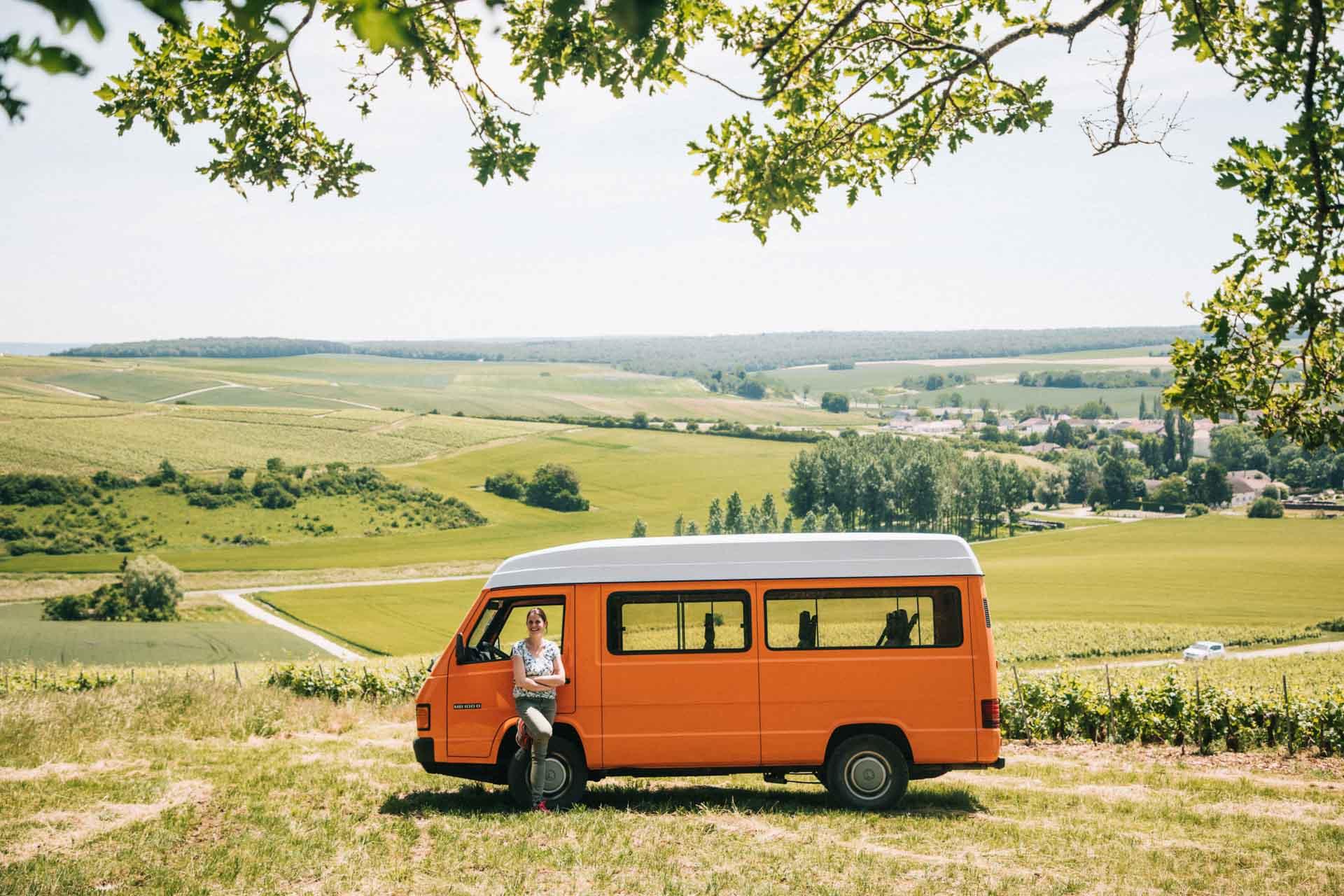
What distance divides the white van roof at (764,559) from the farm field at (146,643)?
211 feet

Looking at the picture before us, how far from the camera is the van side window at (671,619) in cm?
1147

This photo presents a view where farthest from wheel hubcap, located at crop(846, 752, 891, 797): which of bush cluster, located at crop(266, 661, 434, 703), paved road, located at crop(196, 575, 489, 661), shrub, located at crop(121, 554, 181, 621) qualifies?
shrub, located at crop(121, 554, 181, 621)

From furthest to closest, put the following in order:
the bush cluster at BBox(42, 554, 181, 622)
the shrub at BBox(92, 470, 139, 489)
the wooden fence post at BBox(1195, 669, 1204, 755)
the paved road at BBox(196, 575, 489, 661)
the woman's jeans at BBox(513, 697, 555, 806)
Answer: the shrub at BBox(92, 470, 139, 489)
the bush cluster at BBox(42, 554, 181, 622)
the paved road at BBox(196, 575, 489, 661)
the wooden fence post at BBox(1195, 669, 1204, 755)
the woman's jeans at BBox(513, 697, 555, 806)

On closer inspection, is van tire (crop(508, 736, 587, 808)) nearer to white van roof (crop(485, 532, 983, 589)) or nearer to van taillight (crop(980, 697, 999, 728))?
white van roof (crop(485, 532, 983, 589))

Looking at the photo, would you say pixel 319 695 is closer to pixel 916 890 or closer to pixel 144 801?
pixel 144 801

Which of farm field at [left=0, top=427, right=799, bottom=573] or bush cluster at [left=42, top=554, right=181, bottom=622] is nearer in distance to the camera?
bush cluster at [left=42, top=554, right=181, bottom=622]

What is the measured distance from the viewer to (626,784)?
12.9 m

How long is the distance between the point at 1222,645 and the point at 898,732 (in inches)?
2176

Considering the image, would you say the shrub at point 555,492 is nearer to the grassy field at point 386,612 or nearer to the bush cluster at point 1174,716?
the grassy field at point 386,612

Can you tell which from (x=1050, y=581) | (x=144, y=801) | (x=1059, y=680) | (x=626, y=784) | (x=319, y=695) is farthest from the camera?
(x=1050, y=581)

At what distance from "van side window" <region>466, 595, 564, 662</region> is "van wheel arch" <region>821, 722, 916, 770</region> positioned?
3112 millimetres

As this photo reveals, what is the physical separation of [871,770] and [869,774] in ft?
0.16

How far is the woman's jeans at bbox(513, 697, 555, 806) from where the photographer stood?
10867mm

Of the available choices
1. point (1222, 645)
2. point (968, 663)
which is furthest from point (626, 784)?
point (1222, 645)
